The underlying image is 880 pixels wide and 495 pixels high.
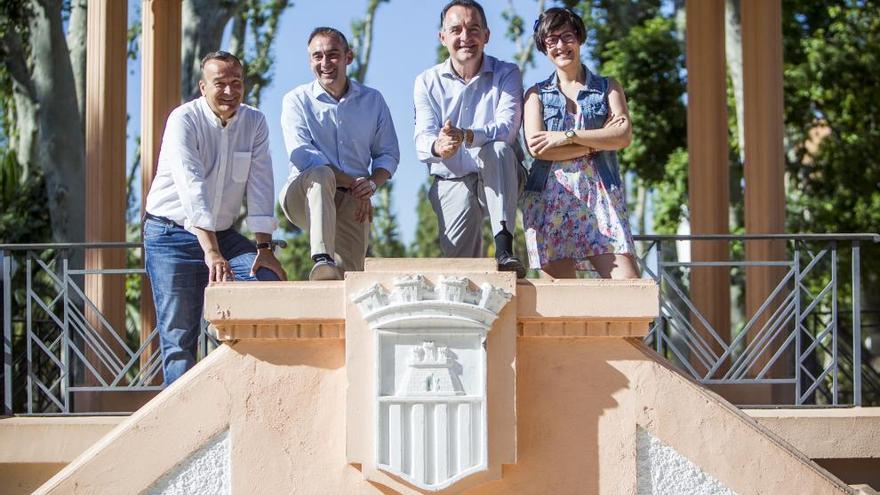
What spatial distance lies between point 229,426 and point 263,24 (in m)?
19.6

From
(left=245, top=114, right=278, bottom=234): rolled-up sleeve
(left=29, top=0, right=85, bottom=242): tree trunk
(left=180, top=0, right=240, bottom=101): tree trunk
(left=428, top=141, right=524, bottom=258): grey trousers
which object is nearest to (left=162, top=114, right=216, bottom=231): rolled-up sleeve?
(left=245, top=114, right=278, bottom=234): rolled-up sleeve

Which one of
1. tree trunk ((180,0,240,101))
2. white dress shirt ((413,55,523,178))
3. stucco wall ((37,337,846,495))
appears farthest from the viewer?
tree trunk ((180,0,240,101))

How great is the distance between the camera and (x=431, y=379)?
4.43m

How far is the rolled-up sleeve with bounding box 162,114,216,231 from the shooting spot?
5.52 metres

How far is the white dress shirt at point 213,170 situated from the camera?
558 cm

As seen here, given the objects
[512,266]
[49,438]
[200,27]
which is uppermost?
[200,27]

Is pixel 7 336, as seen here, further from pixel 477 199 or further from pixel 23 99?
pixel 23 99

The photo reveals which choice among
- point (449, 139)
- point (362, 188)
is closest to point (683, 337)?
point (362, 188)

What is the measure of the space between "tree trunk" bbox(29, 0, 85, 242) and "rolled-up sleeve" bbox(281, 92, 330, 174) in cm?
735

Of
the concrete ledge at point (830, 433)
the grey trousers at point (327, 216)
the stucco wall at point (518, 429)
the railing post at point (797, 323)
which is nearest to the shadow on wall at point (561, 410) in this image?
the stucco wall at point (518, 429)

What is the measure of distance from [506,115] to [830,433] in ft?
7.78

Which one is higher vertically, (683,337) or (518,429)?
(683,337)

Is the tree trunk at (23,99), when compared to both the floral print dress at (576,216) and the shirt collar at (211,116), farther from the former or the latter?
the floral print dress at (576,216)

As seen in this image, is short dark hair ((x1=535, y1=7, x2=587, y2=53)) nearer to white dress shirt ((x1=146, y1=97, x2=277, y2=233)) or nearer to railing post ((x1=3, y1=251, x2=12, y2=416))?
white dress shirt ((x1=146, y1=97, x2=277, y2=233))
